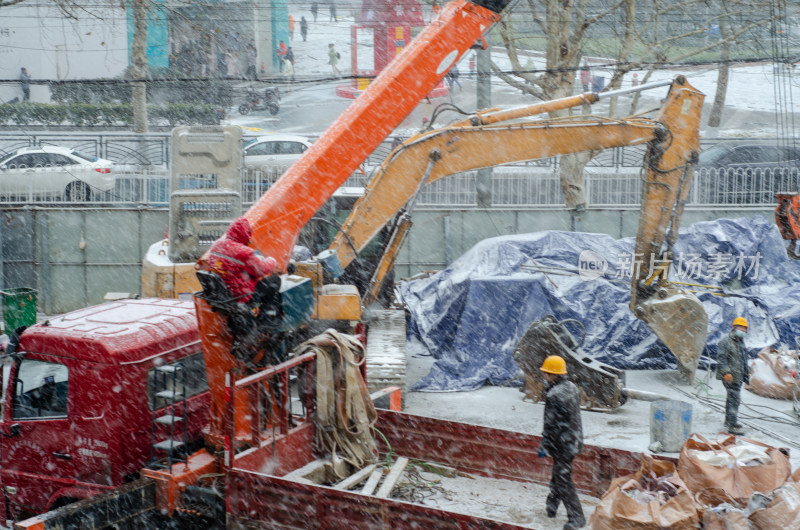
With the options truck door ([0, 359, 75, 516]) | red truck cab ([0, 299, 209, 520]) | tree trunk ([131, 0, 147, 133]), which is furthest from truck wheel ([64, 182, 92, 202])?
truck door ([0, 359, 75, 516])

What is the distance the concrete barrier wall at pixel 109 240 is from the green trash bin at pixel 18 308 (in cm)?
285

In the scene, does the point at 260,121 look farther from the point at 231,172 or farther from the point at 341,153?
the point at 341,153

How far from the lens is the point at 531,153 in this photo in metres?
10.8

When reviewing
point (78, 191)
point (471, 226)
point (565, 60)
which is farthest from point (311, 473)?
point (565, 60)

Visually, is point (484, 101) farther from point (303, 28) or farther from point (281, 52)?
point (303, 28)

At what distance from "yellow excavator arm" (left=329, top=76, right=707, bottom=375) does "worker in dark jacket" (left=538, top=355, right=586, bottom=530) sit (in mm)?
4292

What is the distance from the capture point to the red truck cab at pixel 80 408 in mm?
6543

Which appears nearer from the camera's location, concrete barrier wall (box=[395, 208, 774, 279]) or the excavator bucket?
the excavator bucket

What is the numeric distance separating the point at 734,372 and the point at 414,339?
5.94m

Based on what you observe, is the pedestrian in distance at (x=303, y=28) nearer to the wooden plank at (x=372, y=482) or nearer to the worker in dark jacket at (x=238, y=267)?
the worker in dark jacket at (x=238, y=267)

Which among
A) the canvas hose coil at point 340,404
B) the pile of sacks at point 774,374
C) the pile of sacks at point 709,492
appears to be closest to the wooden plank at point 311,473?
the canvas hose coil at point 340,404

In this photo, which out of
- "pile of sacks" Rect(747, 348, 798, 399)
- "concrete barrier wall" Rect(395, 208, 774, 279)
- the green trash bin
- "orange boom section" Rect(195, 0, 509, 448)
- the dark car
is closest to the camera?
"orange boom section" Rect(195, 0, 509, 448)

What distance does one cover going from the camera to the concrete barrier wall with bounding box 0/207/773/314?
683 inches

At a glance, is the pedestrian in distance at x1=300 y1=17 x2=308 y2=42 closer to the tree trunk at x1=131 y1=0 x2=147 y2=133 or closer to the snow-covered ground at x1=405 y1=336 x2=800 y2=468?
the tree trunk at x1=131 y1=0 x2=147 y2=133
